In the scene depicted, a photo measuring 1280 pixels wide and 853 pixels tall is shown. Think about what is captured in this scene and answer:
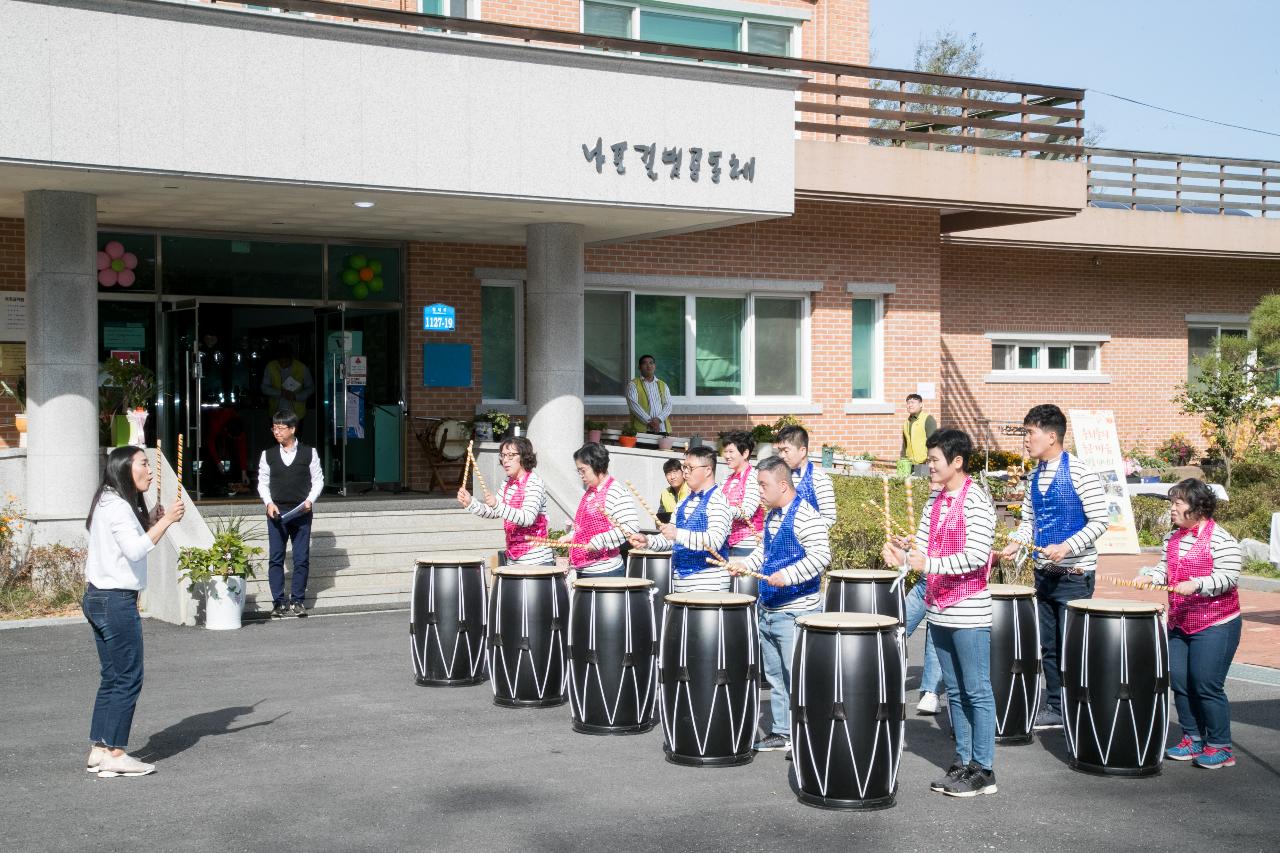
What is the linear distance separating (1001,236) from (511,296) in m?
9.05

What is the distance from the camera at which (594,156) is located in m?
15.3

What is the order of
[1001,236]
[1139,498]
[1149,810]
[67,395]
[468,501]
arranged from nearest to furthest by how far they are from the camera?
1. [1149,810]
2. [468,501]
3. [67,395]
4. [1139,498]
5. [1001,236]

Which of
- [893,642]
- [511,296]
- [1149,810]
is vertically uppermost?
[511,296]

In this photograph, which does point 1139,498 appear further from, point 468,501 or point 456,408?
point 468,501

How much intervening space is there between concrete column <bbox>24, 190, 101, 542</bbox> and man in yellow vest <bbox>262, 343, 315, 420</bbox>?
12.5 ft

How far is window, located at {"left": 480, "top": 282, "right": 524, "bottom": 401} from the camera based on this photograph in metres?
19.5

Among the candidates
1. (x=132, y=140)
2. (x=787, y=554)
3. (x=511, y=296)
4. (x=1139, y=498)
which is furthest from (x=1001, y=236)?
(x=787, y=554)

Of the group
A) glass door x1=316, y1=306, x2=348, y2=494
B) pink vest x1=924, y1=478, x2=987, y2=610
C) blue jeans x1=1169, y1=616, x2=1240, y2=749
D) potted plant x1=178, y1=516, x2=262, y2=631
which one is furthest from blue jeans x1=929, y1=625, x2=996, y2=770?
glass door x1=316, y1=306, x2=348, y2=494

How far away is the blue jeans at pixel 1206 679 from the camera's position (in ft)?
27.1

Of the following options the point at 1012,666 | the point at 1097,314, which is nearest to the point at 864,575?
the point at 1012,666

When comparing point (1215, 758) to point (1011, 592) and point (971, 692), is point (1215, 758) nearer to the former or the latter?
point (1011, 592)

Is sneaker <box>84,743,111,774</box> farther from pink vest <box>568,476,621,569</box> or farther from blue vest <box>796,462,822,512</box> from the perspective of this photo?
blue vest <box>796,462,822,512</box>

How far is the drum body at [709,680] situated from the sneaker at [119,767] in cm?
300

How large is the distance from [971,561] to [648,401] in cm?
1194
